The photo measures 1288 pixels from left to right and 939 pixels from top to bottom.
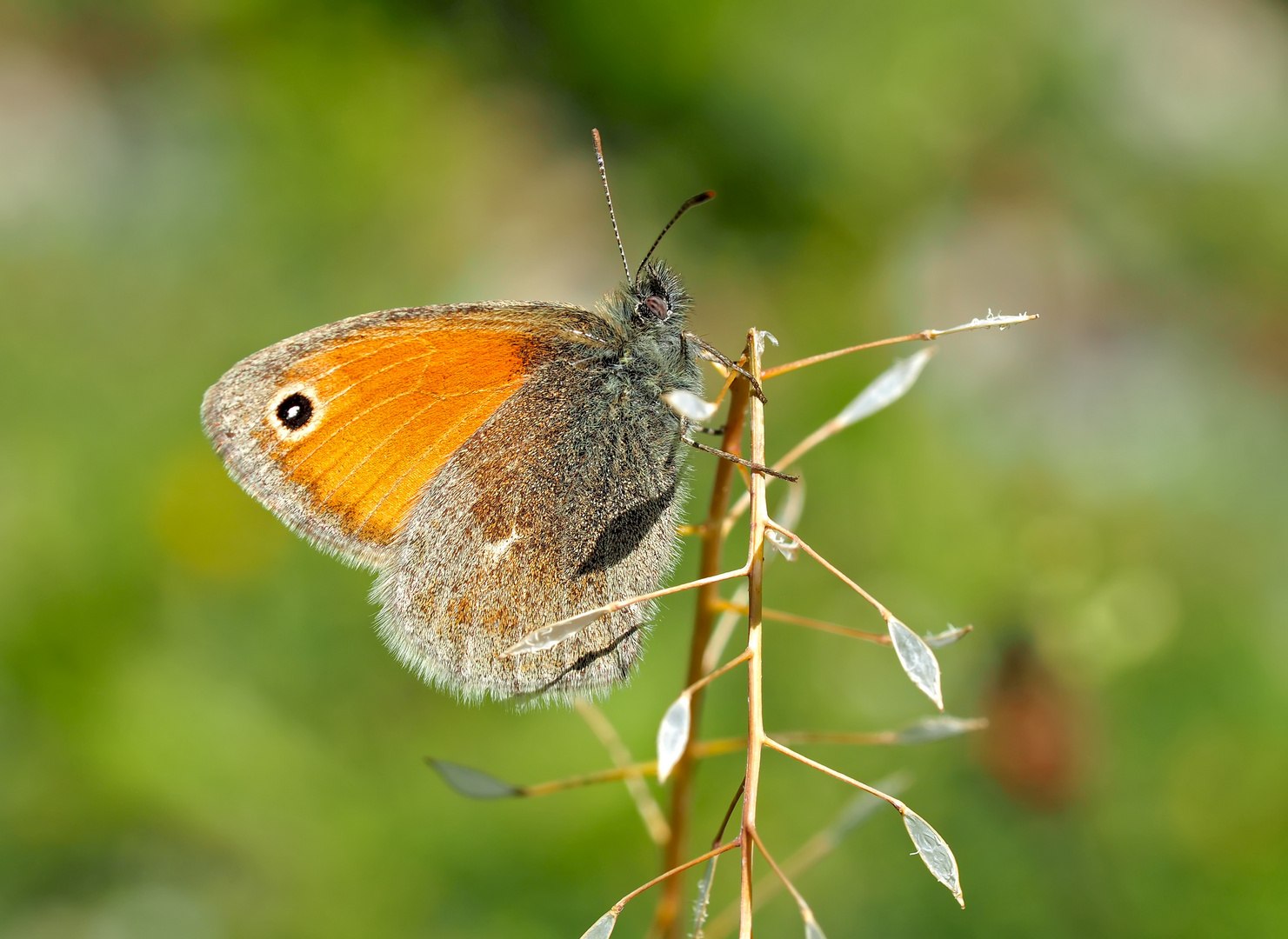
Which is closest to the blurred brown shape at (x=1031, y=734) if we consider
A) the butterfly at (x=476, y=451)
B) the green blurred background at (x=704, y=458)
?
the green blurred background at (x=704, y=458)

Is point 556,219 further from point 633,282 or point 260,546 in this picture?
point 633,282

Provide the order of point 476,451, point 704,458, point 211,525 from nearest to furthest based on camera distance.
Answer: point 476,451 < point 211,525 < point 704,458

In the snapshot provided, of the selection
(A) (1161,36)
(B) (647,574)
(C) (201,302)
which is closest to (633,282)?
(B) (647,574)

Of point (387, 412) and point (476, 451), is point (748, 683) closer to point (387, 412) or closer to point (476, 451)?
point (476, 451)

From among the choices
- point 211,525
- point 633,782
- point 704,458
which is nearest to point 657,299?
point 633,782

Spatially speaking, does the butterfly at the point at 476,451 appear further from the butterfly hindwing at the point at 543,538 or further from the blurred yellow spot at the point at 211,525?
the blurred yellow spot at the point at 211,525

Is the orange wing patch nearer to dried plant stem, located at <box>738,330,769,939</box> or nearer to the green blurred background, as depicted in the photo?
dried plant stem, located at <box>738,330,769,939</box>
